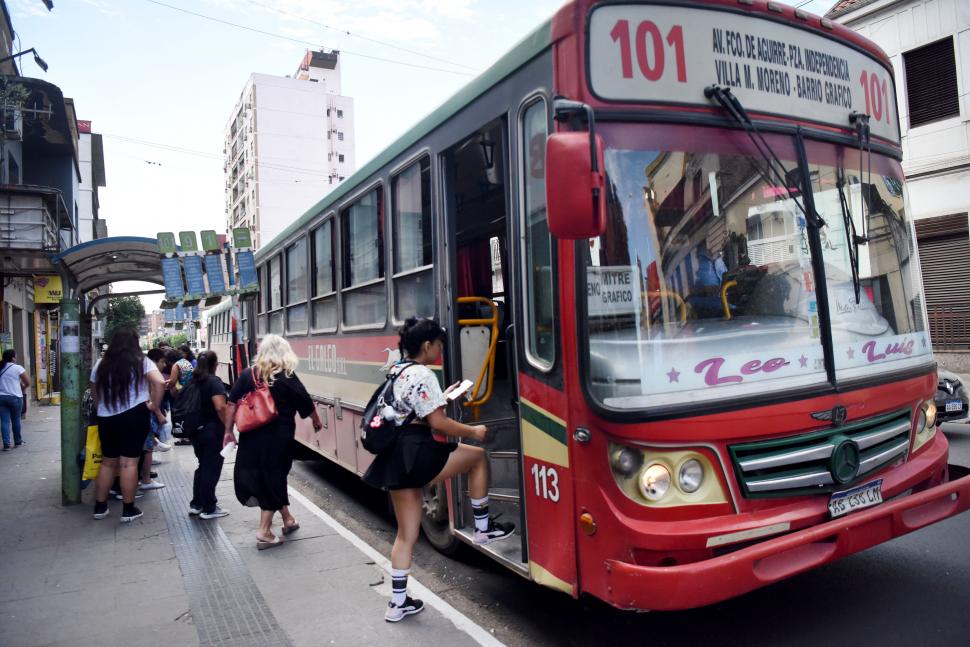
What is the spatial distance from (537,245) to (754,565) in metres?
1.81

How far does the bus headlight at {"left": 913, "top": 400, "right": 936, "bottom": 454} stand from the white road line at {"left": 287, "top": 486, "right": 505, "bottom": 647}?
2.56 m

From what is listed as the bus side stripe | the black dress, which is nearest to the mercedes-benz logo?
the bus side stripe

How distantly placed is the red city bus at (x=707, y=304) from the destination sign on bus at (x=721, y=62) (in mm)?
11

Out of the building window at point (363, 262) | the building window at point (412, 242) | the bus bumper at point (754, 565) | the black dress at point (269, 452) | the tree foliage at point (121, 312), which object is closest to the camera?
the bus bumper at point (754, 565)

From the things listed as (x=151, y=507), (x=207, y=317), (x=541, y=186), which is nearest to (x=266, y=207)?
(x=207, y=317)

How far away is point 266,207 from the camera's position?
68.8 metres

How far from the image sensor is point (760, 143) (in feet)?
11.9

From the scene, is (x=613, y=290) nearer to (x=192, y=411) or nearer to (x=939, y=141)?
(x=192, y=411)

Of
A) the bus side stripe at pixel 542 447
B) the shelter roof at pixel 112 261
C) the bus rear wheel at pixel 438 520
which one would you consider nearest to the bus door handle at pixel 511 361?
the bus side stripe at pixel 542 447

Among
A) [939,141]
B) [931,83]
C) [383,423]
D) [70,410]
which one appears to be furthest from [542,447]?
[931,83]

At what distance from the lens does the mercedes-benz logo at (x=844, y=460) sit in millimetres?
3441

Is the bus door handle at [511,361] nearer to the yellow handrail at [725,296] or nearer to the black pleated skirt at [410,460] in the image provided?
the black pleated skirt at [410,460]


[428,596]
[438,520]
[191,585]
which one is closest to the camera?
[428,596]

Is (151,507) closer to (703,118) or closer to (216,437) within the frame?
(216,437)
